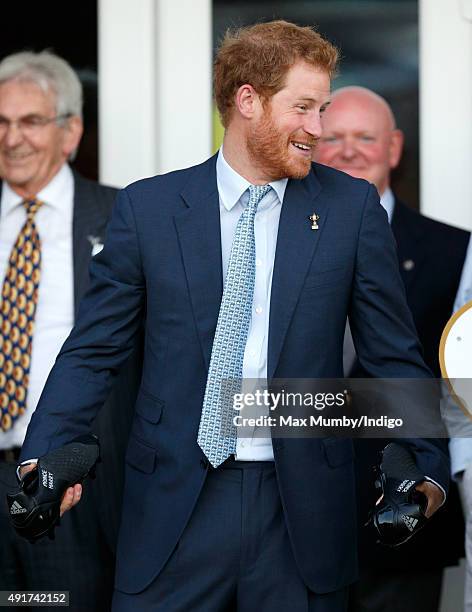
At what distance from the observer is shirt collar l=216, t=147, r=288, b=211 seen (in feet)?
9.84

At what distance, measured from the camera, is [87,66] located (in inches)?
181

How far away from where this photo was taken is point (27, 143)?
14.2ft

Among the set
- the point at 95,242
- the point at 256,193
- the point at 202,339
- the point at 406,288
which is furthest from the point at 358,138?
the point at 202,339

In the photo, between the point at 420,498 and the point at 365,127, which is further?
the point at 365,127

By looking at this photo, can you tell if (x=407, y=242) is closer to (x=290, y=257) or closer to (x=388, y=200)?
(x=388, y=200)

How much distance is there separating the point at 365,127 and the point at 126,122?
3.04 feet

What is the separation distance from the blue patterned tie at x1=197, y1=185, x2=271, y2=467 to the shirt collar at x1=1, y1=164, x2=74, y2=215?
59.2 inches

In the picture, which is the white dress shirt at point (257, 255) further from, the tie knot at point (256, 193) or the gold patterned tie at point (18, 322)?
the gold patterned tie at point (18, 322)

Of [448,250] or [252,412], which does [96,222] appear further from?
[252,412]

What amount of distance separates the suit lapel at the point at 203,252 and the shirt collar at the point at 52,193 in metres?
1.34

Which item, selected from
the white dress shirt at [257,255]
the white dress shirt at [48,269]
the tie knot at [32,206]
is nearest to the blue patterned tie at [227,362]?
the white dress shirt at [257,255]

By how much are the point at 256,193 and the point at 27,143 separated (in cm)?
159

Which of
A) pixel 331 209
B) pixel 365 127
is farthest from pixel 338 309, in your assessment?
pixel 365 127

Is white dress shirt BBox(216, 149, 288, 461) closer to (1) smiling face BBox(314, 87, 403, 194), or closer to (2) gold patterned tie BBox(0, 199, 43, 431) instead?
(2) gold patterned tie BBox(0, 199, 43, 431)
